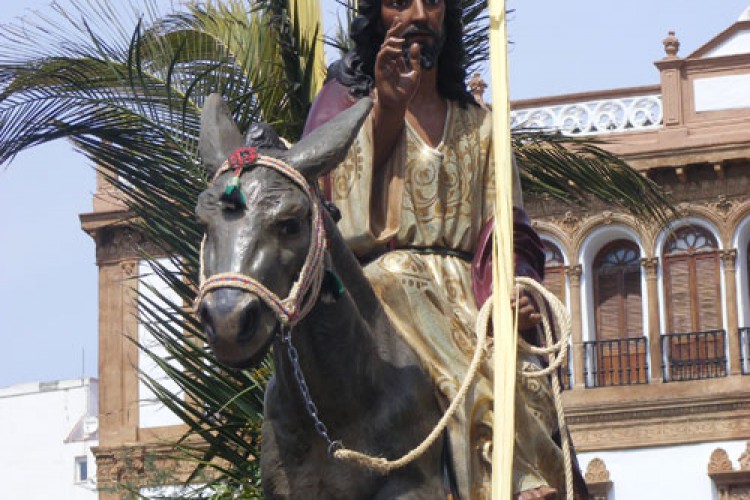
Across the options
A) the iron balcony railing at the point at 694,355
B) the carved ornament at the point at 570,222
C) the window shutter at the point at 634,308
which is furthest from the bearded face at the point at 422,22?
the carved ornament at the point at 570,222

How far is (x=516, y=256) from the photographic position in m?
8.64

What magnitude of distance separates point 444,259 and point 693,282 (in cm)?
4005

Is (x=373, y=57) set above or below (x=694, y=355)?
below

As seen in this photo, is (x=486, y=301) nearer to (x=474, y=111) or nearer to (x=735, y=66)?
(x=474, y=111)

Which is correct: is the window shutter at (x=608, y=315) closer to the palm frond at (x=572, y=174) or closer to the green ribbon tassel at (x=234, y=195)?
the palm frond at (x=572, y=174)

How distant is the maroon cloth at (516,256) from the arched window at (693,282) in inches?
1559

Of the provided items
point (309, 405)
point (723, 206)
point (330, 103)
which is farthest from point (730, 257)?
point (309, 405)

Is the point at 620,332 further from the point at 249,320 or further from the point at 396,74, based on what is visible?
the point at 249,320

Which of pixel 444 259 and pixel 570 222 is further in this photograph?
pixel 570 222

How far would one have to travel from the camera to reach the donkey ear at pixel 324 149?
24.2 feet

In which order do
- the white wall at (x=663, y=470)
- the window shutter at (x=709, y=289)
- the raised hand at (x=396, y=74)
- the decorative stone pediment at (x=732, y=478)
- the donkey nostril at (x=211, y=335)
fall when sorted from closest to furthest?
1. the donkey nostril at (x=211, y=335)
2. the raised hand at (x=396, y=74)
3. the decorative stone pediment at (x=732, y=478)
4. the white wall at (x=663, y=470)
5. the window shutter at (x=709, y=289)

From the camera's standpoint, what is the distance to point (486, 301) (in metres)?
8.30

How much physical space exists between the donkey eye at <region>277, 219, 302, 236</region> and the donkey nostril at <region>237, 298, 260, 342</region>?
11.8 inches

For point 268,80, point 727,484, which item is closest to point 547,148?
point 268,80
